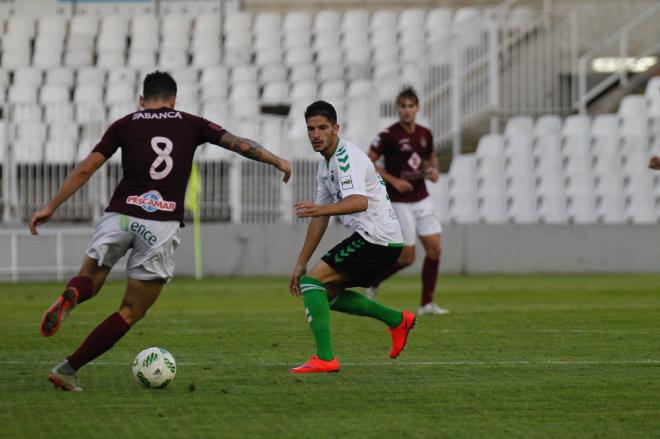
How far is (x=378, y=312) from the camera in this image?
31.0 feet

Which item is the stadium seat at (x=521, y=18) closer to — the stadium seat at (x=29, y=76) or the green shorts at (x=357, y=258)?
the stadium seat at (x=29, y=76)

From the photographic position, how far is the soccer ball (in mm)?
8125

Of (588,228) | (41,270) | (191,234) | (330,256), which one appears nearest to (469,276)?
(588,228)

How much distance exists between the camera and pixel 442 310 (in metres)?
14.6

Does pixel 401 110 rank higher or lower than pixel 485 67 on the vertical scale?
lower

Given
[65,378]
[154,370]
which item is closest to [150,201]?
[154,370]

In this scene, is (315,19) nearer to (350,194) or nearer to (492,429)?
(350,194)

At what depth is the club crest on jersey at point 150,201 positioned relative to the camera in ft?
26.1

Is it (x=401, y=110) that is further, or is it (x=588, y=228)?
(x=588, y=228)

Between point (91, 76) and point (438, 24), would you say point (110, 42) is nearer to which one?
point (91, 76)

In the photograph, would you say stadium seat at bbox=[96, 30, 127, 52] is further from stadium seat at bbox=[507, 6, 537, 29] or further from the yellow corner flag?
A: stadium seat at bbox=[507, 6, 537, 29]

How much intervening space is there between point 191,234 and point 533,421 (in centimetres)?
1658

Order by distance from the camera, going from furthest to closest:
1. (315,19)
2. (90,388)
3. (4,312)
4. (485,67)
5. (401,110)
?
(315,19) < (485,67) < (4,312) < (401,110) < (90,388)

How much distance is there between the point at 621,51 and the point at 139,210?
69.0ft
